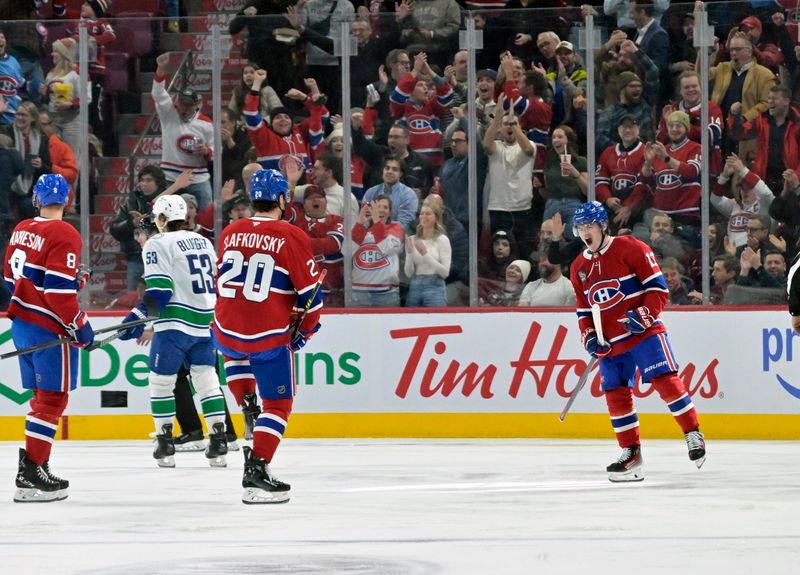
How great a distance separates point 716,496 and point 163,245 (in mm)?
3231

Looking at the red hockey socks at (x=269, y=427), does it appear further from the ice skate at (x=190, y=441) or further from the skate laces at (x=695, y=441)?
the ice skate at (x=190, y=441)

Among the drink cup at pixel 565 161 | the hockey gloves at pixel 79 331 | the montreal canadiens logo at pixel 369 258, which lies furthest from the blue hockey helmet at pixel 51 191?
the drink cup at pixel 565 161

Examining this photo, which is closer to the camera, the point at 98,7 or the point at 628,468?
the point at 628,468

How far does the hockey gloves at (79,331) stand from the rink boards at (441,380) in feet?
10.3

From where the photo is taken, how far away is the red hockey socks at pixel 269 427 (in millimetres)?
6035

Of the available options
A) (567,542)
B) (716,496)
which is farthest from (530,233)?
(567,542)

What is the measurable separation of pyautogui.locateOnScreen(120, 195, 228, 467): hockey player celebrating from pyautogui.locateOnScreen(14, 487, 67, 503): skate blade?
140cm

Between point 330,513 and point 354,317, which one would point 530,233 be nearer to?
point 354,317

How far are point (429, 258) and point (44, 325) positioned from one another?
3.67 meters

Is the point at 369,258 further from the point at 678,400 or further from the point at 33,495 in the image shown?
the point at 33,495

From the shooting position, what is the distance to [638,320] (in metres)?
6.99

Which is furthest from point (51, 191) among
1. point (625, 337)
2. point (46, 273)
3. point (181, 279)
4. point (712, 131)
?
point (712, 131)

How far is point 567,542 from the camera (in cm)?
511

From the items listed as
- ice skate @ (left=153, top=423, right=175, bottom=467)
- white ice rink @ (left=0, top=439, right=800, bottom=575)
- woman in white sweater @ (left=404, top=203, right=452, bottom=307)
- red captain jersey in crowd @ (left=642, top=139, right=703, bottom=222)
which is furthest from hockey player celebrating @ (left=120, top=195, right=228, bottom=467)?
red captain jersey in crowd @ (left=642, top=139, right=703, bottom=222)
